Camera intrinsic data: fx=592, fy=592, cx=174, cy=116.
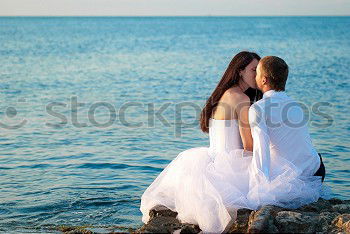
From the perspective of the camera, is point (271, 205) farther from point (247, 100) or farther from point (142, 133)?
point (142, 133)

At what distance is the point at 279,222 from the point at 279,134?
97 centimetres

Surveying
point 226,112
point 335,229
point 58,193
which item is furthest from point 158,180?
point 58,193

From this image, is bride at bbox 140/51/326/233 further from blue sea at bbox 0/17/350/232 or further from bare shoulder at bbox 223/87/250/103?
blue sea at bbox 0/17/350/232

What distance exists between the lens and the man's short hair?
5586mm

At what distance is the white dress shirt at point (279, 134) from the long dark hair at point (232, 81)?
46 cm

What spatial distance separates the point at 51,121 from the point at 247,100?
9798 millimetres

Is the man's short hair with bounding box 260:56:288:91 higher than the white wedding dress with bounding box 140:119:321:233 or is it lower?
higher

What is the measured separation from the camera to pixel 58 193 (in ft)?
29.1

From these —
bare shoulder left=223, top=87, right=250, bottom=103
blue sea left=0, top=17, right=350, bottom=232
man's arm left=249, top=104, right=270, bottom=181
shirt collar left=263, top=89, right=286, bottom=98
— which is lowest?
blue sea left=0, top=17, right=350, bottom=232

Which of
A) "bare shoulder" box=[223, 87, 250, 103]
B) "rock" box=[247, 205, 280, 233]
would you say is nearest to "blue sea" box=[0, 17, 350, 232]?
"bare shoulder" box=[223, 87, 250, 103]

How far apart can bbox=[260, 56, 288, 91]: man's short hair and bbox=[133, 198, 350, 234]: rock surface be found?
3.88 feet

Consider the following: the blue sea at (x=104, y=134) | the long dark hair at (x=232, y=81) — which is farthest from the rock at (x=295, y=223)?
the blue sea at (x=104, y=134)

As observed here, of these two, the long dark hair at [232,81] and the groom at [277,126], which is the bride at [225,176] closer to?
the long dark hair at [232,81]

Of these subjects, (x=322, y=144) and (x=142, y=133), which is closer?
(x=322, y=144)
